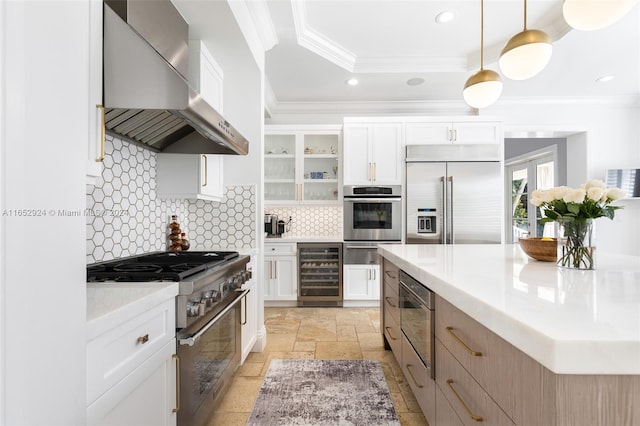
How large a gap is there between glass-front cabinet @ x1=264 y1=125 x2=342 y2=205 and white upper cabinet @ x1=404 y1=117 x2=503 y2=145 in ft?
3.25

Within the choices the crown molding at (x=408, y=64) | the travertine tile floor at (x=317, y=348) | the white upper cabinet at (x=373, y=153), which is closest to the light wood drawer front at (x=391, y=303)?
the travertine tile floor at (x=317, y=348)

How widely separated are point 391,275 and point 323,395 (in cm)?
90

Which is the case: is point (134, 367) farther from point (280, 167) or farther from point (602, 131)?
point (602, 131)

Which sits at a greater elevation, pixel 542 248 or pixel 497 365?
pixel 542 248

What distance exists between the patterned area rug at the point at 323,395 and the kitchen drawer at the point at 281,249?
1664mm

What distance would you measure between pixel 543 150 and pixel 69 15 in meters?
6.74

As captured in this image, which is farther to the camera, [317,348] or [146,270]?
[317,348]

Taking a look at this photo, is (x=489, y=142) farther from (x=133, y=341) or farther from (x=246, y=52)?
(x=133, y=341)

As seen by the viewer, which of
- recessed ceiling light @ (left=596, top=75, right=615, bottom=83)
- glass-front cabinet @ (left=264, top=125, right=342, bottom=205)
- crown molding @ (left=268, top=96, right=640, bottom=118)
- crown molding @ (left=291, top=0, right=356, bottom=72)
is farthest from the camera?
crown molding @ (left=268, top=96, right=640, bottom=118)

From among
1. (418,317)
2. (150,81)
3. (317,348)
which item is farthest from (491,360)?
(317,348)

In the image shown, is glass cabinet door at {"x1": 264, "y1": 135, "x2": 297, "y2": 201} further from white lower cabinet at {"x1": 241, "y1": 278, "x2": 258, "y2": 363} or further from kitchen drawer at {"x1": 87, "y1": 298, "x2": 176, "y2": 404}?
kitchen drawer at {"x1": 87, "y1": 298, "x2": 176, "y2": 404}

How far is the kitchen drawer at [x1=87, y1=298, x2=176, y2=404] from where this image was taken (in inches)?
35.1

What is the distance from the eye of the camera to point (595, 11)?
1406 millimetres

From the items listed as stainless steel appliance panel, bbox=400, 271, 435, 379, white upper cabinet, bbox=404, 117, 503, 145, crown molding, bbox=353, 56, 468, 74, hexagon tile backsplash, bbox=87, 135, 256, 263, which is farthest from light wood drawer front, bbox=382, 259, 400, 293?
crown molding, bbox=353, 56, 468, 74
